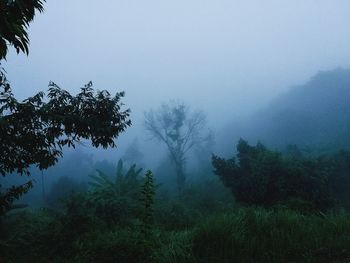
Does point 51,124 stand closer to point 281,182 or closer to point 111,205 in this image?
point 111,205

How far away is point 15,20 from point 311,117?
72106mm

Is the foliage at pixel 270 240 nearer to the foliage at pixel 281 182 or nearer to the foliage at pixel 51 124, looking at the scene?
the foliage at pixel 51 124

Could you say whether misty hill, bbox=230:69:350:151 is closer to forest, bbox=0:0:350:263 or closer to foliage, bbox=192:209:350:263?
forest, bbox=0:0:350:263

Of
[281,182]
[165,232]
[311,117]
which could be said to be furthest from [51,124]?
[311,117]

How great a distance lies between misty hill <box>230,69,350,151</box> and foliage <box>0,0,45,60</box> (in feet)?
150

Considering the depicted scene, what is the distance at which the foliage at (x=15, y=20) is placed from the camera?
14.2ft

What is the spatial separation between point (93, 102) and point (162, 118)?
138 feet

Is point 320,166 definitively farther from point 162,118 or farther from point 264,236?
point 162,118

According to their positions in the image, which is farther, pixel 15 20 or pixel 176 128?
pixel 176 128

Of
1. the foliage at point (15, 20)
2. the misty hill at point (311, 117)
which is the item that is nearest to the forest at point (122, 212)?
the foliage at point (15, 20)

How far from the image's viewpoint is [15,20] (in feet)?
14.7

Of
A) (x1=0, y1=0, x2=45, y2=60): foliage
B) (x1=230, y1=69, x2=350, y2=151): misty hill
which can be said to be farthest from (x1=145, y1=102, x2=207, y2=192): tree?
(x1=0, y1=0, x2=45, y2=60): foliage

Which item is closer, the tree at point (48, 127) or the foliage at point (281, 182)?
the tree at point (48, 127)

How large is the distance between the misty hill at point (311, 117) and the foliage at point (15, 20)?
45.6 meters
